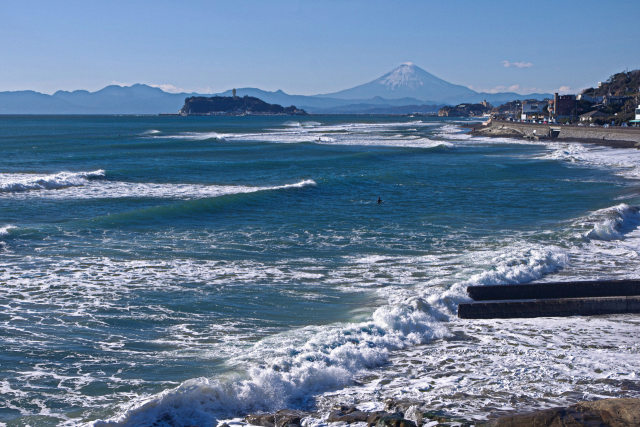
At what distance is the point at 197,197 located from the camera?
2384 centimetres

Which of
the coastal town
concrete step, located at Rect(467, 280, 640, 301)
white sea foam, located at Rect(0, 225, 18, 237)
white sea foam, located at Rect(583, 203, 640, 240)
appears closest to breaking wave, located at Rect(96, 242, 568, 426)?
concrete step, located at Rect(467, 280, 640, 301)

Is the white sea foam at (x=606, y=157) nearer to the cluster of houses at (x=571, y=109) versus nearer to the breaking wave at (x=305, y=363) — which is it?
the breaking wave at (x=305, y=363)

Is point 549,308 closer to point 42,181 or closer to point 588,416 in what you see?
point 588,416

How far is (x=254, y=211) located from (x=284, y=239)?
4787 mm

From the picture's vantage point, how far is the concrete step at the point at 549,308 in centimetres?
976

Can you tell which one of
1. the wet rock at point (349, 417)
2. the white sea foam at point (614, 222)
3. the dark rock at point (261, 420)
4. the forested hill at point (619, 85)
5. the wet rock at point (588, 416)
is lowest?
the dark rock at point (261, 420)

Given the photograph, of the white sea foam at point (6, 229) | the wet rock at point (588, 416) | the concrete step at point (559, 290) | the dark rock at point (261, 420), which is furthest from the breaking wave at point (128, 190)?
the wet rock at point (588, 416)

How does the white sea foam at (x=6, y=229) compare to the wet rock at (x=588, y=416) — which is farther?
the white sea foam at (x=6, y=229)

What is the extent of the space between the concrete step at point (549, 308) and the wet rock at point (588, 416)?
4.09 m

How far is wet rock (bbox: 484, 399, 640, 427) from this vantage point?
17.6 ft

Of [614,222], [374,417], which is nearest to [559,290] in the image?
[374,417]

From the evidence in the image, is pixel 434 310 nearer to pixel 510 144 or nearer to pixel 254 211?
pixel 254 211

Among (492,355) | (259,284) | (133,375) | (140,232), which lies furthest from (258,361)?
(140,232)

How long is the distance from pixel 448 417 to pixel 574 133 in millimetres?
65581
